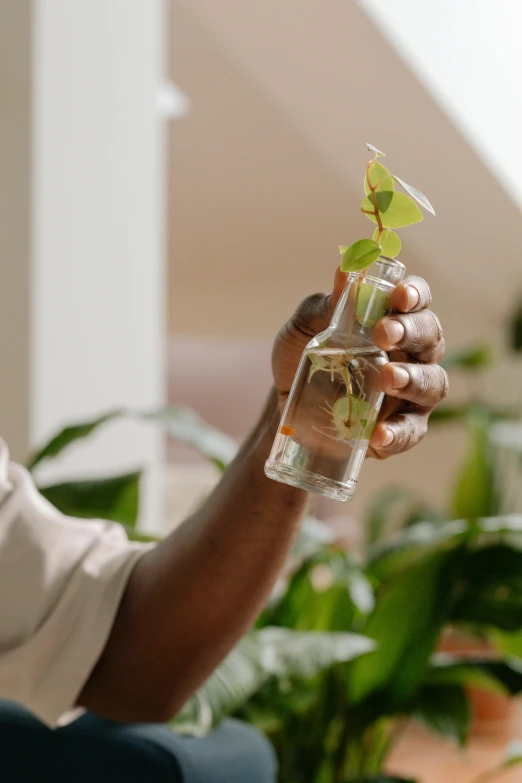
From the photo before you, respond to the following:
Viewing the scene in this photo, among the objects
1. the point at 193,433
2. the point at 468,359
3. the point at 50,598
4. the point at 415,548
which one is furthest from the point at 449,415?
the point at 50,598

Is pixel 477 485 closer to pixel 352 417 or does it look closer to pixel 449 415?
pixel 449 415

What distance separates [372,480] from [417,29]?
13.1ft

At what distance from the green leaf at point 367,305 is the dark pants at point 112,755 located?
0.37m

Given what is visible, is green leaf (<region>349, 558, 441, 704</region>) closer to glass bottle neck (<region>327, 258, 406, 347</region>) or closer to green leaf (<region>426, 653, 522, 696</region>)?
green leaf (<region>426, 653, 522, 696</region>)

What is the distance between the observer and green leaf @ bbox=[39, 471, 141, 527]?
1139 mm

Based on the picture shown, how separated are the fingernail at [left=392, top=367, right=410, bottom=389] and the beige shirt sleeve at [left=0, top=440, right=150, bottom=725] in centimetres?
35

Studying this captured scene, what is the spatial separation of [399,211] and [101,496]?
757mm

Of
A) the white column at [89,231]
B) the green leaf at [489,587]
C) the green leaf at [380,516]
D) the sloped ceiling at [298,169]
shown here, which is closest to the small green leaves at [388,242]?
the green leaf at [489,587]

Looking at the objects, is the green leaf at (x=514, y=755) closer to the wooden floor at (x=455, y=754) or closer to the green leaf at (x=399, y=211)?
the green leaf at (x=399, y=211)

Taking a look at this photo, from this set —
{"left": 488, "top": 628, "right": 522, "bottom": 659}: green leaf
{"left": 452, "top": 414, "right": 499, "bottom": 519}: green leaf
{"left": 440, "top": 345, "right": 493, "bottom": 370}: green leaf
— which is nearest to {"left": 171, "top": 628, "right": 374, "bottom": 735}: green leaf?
{"left": 488, "top": 628, "right": 522, "bottom": 659}: green leaf

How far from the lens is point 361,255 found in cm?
48

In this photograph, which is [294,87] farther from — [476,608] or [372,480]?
[372,480]

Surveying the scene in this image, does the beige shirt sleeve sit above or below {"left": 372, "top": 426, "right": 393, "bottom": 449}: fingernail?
below

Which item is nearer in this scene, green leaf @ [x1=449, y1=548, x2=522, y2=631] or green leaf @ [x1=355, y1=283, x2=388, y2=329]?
green leaf @ [x1=355, y1=283, x2=388, y2=329]
